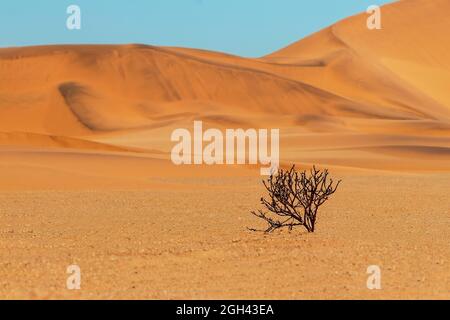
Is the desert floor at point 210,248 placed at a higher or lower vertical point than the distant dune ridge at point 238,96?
lower

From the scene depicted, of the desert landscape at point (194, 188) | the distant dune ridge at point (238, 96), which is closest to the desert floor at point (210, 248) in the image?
the desert landscape at point (194, 188)

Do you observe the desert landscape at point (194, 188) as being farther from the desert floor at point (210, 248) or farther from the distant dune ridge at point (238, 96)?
the distant dune ridge at point (238, 96)

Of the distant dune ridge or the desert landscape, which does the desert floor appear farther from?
the distant dune ridge


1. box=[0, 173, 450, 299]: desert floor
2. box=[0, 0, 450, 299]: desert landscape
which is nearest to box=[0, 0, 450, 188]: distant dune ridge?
box=[0, 0, 450, 299]: desert landscape

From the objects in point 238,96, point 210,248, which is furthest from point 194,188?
point 238,96

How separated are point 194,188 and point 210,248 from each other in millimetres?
11234

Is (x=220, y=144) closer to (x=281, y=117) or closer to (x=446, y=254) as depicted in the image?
(x=281, y=117)

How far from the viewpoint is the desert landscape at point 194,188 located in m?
10.0

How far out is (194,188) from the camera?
23547mm

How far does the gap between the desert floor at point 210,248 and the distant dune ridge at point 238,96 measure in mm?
25461

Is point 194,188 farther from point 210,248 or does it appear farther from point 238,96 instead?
point 238,96

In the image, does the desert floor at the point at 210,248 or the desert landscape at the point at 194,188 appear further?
the desert landscape at the point at 194,188

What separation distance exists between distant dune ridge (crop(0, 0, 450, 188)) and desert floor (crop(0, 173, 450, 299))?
1002 inches

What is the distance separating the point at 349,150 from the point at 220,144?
822 cm
